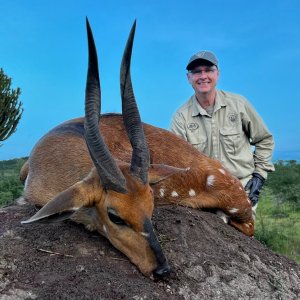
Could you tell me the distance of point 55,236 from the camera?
5461 mm

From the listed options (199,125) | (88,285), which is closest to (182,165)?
(199,125)

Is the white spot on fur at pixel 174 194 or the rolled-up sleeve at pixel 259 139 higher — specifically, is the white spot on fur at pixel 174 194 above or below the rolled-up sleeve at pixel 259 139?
below

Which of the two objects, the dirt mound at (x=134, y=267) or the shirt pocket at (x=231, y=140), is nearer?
the dirt mound at (x=134, y=267)

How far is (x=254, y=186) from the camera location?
30.4ft

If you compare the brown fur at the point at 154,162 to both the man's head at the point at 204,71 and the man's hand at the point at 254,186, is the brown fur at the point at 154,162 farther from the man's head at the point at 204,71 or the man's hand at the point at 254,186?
the man's head at the point at 204,71

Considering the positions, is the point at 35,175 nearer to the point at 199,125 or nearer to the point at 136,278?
the point at 136,278

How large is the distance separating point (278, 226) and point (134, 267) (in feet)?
32.7

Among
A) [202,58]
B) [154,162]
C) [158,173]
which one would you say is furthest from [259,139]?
[158,173]

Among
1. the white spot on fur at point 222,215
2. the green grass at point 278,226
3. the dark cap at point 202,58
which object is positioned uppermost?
the dark cap at point 202,58

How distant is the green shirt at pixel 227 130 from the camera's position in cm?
913

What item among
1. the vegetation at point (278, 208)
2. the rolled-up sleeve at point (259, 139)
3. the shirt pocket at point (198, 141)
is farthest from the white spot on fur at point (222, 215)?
the vegetation at point (278, 208)

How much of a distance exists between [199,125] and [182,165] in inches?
74.9

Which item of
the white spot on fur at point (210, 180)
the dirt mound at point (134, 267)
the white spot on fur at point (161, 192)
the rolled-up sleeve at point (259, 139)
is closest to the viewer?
the dirt mound at point (134, 267)

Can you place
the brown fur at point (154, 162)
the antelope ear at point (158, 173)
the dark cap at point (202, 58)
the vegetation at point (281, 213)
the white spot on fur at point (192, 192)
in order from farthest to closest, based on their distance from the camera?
the vegetation at point (281, 213) → the dark cap at point (202, 58) → the white spot on fur at point (192, 192) → the brown fur at point (154, 162) → the antelope ear at point (158, 173)
